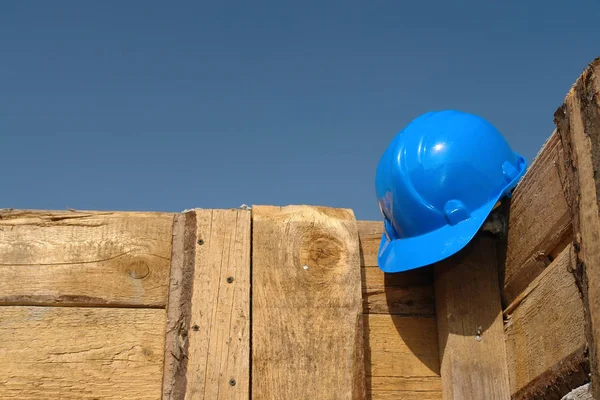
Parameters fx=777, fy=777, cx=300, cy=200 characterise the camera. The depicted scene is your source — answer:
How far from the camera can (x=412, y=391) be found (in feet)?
8.11

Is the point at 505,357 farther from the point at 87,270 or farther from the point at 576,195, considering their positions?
the point at 87,270

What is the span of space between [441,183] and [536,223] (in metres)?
0.33

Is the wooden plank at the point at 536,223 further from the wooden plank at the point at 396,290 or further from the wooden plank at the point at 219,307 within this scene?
the wooden plank at the point at 219,307

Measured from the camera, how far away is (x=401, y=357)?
8.25ft

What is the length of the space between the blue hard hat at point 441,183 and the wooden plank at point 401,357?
0.20m

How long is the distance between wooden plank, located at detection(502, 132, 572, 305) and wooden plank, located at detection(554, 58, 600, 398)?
0.36ft

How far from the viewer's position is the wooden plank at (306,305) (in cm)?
236

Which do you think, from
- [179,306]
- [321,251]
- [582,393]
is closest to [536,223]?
[582,393]

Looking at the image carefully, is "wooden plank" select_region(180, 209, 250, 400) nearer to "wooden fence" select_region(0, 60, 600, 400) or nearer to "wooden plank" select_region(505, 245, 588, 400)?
"wooden fence" select_region(0, 60, 600, 400)

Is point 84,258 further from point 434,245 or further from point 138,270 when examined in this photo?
point 434,245

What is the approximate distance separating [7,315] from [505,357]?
156 cm

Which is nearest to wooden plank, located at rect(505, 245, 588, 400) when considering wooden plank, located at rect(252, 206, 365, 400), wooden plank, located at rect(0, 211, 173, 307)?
wooden plank, located at rect(252, 206, 365, 400)

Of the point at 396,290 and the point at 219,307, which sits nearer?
the point at 219,307

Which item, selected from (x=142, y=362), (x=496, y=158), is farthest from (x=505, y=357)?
(x=142, y=362)
